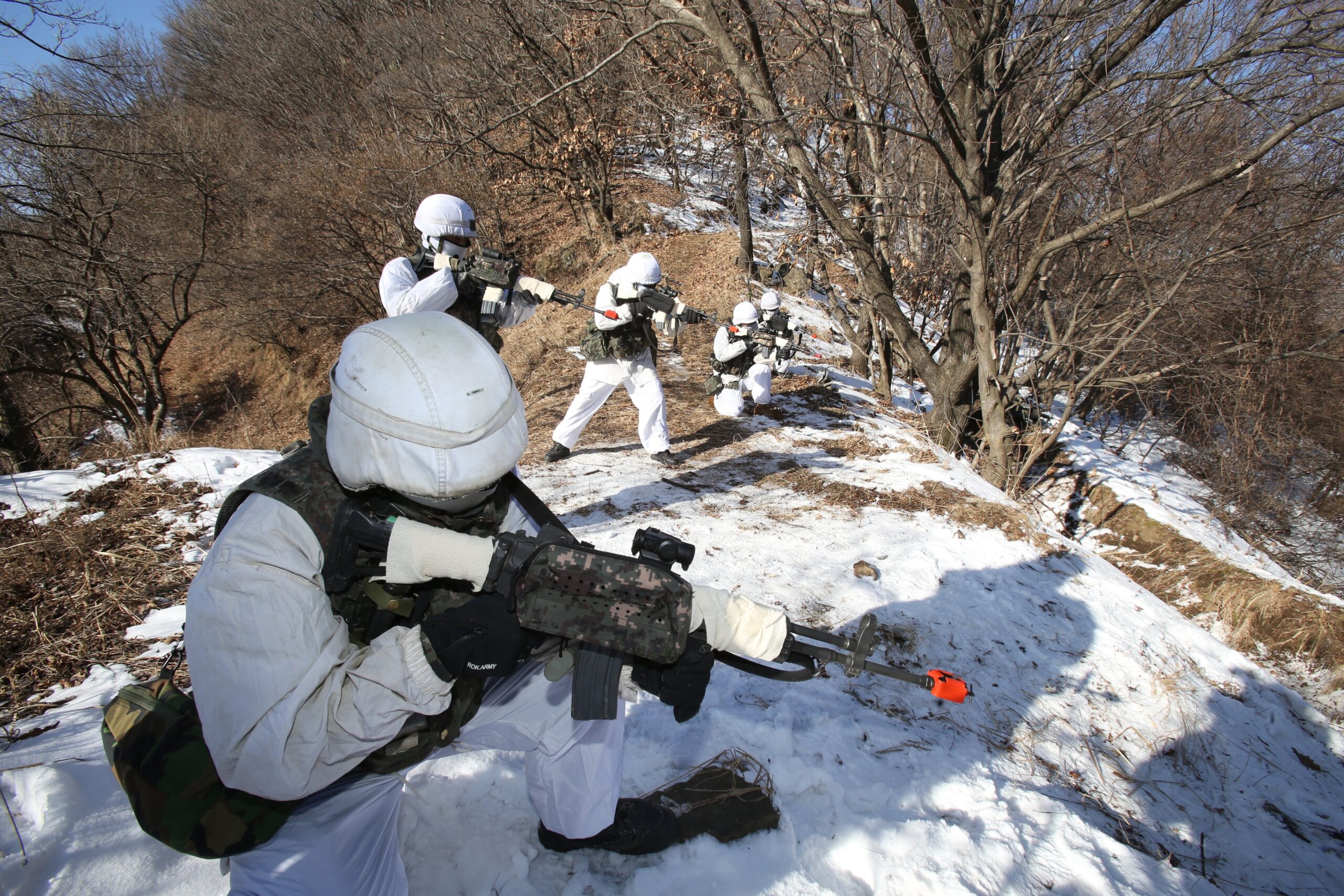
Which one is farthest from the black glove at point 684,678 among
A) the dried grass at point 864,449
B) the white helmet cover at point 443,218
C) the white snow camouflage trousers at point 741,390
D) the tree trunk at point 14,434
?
the tree trunk at point 14,434

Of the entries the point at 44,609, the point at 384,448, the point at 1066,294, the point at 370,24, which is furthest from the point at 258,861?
the point at 370,24

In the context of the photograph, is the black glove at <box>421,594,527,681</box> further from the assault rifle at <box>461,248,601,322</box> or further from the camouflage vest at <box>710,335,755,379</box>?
the camouflage vest at <box>710,335,755,379</box>

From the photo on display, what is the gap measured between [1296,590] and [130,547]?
7.78 meters

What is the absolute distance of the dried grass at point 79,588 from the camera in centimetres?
247

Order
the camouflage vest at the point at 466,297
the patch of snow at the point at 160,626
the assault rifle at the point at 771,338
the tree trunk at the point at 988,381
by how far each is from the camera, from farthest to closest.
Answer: the assault rifle at the point at 771,338, the tree trunk at the point at 988,381, the camouflage vest at the point at 466,297, the patch of snow at the point at 160,626

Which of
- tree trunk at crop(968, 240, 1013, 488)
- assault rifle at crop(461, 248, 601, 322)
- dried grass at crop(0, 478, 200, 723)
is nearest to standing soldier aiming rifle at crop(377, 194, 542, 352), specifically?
assault rifle at crop(461, 248, 601, 322)

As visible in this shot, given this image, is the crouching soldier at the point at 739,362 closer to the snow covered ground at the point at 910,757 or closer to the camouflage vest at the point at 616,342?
the camouflage vest at the point at 616,342

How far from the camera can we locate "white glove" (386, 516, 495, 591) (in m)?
1.49

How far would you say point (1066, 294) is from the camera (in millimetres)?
9117

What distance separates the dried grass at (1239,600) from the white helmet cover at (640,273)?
5.15 metres

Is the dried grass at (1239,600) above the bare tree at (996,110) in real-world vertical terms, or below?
below

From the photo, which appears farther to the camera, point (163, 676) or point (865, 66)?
point (865, 66)

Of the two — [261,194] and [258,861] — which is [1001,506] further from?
[261,194]

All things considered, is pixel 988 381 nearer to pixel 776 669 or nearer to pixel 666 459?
pixel 666 459
